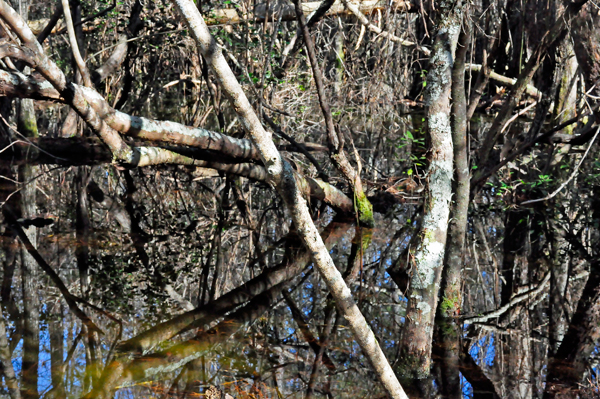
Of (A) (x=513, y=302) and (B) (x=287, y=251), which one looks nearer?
(A) (x=513, y=302)

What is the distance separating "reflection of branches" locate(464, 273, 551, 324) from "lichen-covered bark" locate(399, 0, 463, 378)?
120 centimetres

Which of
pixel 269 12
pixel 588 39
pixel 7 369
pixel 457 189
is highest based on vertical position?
pixel 269 12

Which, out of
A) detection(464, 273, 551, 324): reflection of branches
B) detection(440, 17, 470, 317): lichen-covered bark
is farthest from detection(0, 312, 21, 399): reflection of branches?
detection(464, 273, 551, 324): reflection of branches

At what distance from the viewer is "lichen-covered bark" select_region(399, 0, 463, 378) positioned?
3691mm

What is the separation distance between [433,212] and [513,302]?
1950 mm

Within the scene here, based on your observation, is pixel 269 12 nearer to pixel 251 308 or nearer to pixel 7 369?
pixel 251 308

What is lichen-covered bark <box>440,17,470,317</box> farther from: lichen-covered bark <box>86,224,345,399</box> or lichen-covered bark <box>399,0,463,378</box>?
lichen-covered bark <box>86,224,345,399</box>

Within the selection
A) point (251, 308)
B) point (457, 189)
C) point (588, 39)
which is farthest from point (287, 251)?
point (588, 39)

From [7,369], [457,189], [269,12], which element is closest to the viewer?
[7,369]

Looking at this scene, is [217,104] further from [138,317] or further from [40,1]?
[40,1]

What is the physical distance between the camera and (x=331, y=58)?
43.1 ft

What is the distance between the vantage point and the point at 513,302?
5227mm

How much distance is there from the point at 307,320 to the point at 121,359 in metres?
1.45

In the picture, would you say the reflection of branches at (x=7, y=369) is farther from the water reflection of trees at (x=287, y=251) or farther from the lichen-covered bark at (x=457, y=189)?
the lichen-covered bark at (x=457, y=189)
